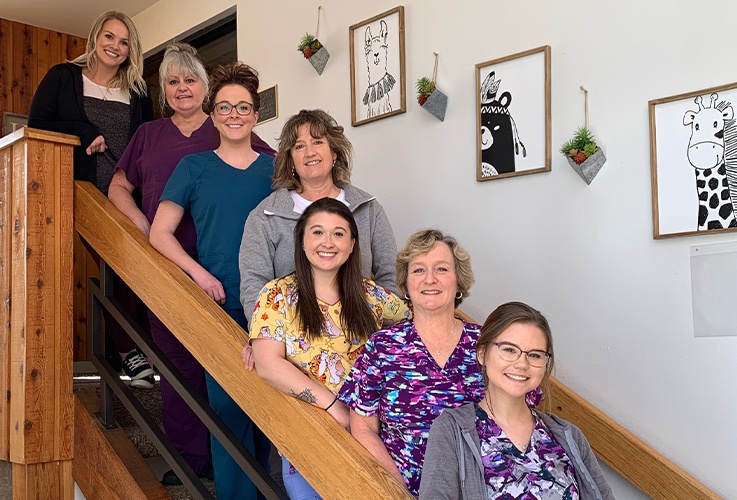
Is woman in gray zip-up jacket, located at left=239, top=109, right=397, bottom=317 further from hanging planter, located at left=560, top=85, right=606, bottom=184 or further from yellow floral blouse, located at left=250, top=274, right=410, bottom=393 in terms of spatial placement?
hanging planter, located at left=560, top=85, right=606, bottom=184

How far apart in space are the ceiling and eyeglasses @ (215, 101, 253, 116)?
10.1ft

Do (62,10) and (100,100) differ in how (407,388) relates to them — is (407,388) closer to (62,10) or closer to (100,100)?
(100,100)

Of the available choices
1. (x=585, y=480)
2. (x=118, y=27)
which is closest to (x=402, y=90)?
(x=118, y=27)

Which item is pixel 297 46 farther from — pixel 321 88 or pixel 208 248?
pixel 208 248

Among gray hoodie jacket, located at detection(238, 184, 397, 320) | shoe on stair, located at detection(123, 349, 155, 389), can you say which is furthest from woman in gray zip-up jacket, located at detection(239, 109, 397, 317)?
shoe on stair, located at detection(123, 349, 155, 389)

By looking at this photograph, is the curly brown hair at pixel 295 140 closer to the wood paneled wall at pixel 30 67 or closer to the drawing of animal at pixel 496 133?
the drawing of animal at pixel 496 133

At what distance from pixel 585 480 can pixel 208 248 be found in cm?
125

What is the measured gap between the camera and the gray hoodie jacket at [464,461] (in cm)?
145

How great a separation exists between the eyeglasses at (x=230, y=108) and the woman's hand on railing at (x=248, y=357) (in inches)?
31.0

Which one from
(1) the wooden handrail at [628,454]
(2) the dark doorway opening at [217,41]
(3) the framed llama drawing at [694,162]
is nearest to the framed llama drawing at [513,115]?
(3) the framed llama drawing at [694,162]

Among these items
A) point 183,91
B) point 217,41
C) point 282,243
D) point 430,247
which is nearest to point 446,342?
point 430,247

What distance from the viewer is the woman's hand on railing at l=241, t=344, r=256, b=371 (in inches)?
72.5

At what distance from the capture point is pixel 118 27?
2.85m

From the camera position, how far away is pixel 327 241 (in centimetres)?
188
